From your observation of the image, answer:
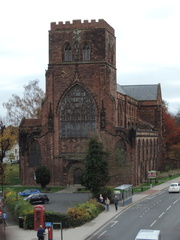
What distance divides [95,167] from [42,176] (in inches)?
663

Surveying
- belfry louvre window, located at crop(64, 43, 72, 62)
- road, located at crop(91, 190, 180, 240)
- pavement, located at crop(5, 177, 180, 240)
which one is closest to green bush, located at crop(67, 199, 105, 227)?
pavement, located at crop(5, 177, 180, 240)

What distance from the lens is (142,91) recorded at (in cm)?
9969

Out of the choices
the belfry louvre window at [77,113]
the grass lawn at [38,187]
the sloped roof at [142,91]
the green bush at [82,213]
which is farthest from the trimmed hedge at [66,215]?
the sloped roof at [142,91]

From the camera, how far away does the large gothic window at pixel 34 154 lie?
2886 inches

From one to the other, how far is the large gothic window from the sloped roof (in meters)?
27.9

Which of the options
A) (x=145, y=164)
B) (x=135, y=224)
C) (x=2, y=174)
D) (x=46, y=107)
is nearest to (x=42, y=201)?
(x=2, y=174)

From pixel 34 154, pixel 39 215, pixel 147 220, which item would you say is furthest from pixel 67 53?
pixel 39 215

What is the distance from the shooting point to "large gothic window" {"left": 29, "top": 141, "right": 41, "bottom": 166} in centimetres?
7331

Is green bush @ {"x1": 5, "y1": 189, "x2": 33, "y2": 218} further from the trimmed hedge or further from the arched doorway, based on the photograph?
the arched doorway

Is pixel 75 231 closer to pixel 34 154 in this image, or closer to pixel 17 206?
pixel 17 206

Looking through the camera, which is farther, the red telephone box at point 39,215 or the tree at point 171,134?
the tree at point 171,134

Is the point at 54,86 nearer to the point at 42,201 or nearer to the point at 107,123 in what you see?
the point at 107,123

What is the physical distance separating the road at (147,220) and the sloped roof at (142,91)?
43828mm

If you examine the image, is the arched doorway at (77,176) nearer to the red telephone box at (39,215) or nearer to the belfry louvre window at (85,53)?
the belfry louvre window at (85,53)
